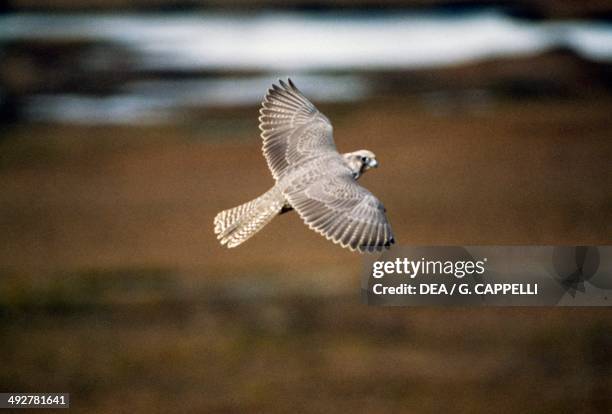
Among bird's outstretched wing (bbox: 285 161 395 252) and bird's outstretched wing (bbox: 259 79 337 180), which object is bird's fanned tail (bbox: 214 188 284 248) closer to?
bird's outstretched wing (bbox: 285 161 395 252)

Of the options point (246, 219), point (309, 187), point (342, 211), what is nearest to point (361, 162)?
point (309, 187)

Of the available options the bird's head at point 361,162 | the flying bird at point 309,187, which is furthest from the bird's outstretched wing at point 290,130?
the bird's head at point 361,162

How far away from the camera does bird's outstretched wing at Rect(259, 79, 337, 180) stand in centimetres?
372

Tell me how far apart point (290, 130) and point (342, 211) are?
2.24 ft

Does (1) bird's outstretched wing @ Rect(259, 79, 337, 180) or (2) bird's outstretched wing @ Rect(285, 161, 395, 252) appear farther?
(1) bird's outstretched wing @ Rect(259, 79, 337, 180)

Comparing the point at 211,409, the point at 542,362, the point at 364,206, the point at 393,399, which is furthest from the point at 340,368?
the point at 364,206

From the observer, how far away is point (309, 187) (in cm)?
345

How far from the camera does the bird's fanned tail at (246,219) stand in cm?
347

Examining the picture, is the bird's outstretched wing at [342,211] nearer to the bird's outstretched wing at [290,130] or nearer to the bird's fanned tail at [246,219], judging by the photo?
the bird's fanned tail at [246,219]

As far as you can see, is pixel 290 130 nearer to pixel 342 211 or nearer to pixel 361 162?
pixel 361 162

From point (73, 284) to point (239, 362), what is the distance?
0.89 metres

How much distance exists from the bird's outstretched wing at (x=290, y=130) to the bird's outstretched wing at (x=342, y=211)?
23cm

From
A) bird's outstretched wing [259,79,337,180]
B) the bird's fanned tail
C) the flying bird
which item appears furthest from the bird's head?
the bird's fanned tail

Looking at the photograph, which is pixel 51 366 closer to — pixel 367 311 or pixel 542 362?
pixel 367 311
